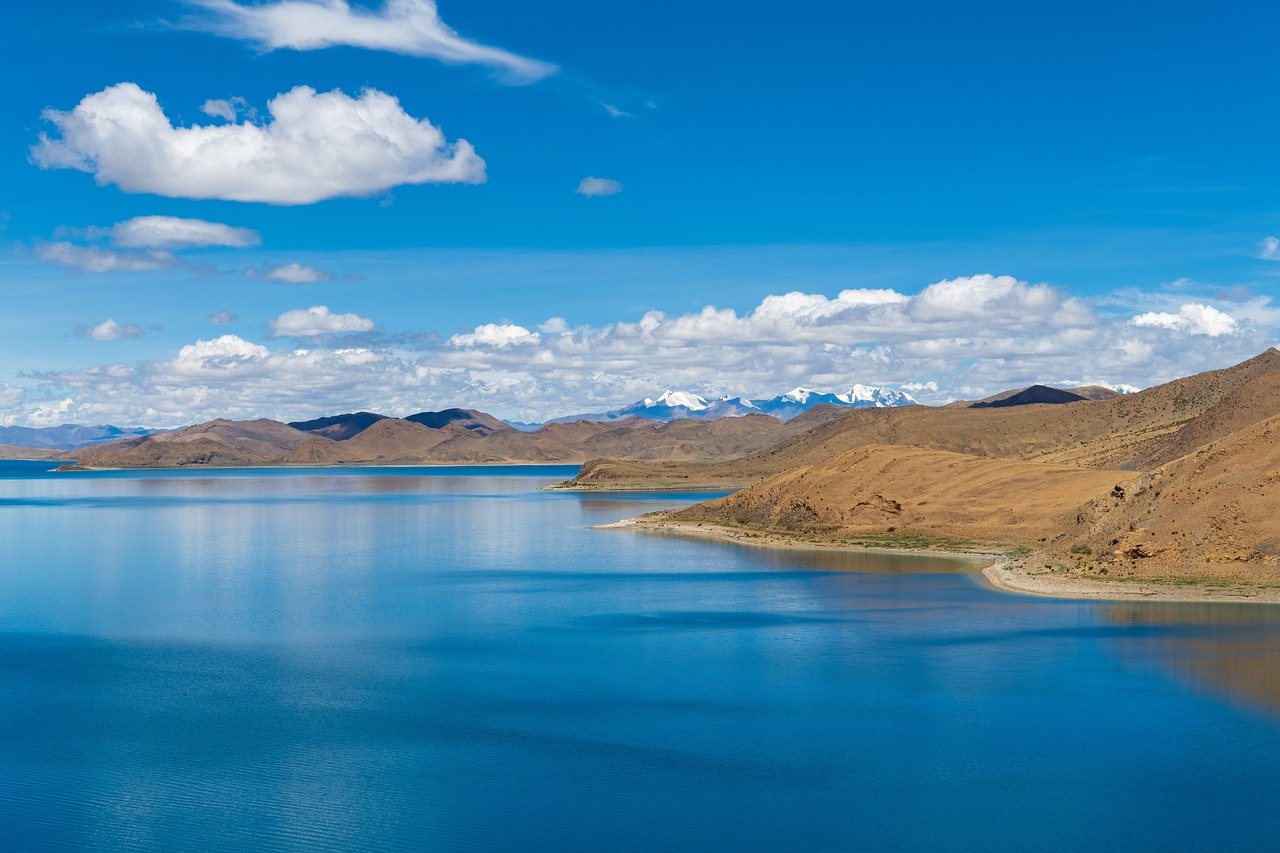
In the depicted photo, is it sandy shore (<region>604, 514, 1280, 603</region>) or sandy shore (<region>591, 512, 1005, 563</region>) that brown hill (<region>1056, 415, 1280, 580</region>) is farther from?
sandy shore (<region>591, 512, 1005, 563</region>)

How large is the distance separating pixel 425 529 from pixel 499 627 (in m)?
68.3

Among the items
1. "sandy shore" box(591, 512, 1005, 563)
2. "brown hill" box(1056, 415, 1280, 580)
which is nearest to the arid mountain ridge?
"brown hill" box(1056, 415, 1280, 580)

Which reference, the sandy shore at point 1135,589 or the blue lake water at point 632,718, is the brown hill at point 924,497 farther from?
the blue lake water at point 632,718

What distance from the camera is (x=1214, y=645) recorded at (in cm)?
4756

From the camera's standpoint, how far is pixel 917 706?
37.8m

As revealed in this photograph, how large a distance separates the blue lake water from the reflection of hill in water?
0.72ft

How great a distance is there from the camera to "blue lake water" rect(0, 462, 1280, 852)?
88.7 ft

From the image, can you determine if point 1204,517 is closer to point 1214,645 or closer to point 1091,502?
point 1091,502

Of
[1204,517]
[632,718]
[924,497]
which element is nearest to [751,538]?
[924,497]

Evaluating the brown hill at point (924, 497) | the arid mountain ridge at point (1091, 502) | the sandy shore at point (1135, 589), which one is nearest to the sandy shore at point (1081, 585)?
the sandy shore at point (1135, 589)

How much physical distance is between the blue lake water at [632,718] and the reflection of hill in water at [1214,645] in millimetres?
219

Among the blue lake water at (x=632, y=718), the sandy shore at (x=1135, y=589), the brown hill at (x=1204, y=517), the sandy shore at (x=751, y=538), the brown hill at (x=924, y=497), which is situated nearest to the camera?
the blue lake water at (x=632, y=718)

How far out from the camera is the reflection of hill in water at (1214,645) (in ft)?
131

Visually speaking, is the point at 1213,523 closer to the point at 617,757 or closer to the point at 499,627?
the point at 499,627
